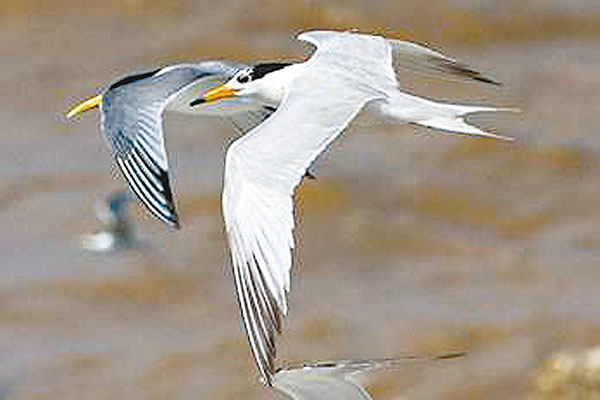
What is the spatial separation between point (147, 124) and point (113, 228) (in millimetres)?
3445

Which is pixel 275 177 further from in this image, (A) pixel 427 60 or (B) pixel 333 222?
(B) pixel 333 222

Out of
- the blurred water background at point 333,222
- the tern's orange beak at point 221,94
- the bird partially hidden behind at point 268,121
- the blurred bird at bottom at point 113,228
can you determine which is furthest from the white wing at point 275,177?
the blurred bird at bottom at point 113,228

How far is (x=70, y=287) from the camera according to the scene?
9.30 metres

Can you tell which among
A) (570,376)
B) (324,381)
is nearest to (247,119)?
(324,381)

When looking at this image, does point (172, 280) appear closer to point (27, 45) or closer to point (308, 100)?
point (27, 45)

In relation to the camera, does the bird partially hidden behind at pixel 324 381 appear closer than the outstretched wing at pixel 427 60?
Yes

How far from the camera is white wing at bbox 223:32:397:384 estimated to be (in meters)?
4.71

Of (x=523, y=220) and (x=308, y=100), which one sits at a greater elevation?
(x=308, y=100)

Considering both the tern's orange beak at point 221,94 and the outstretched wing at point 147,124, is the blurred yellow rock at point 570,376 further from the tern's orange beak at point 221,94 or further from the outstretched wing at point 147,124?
the tern's orange beak at point 221,94

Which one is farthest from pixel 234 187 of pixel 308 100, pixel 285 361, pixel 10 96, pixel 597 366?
pixel 10 96

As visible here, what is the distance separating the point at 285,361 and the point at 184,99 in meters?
2.52

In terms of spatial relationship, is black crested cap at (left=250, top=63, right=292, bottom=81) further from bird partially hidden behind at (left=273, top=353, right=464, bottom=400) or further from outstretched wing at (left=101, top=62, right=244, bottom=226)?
bird partially hidden behind at (left=273, top=353, right=464, bottom=400)

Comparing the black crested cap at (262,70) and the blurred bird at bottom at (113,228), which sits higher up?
the black crested cap at (262,70)

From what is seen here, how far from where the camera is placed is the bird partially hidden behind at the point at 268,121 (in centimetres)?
477
